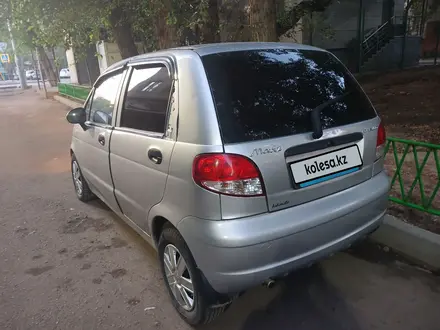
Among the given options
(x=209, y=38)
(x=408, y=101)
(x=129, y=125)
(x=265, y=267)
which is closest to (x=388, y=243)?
(x=265, y=267)

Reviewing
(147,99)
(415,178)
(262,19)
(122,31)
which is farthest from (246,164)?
(122,31)

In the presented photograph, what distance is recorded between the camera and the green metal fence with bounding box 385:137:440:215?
10.4ft

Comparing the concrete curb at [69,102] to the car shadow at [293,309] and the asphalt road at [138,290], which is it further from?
the car shadow at [293,309]

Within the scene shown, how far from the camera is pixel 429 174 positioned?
436cm

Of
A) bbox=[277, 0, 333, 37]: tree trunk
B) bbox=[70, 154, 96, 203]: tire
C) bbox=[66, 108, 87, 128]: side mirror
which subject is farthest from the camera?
bbox=[277, 0, 333, 37]: tree trunk

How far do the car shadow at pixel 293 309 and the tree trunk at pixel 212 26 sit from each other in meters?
5.47

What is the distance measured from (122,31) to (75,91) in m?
7.55

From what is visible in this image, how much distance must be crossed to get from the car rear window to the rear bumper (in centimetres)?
46

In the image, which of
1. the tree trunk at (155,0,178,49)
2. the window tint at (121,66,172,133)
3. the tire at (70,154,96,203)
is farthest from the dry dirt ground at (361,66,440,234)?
the tree trunk at (155,0,178,49)

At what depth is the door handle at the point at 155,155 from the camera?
2301mm

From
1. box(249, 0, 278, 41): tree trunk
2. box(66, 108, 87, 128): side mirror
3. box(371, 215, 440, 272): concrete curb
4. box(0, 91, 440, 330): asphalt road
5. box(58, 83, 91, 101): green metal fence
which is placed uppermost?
box(249, 0, 278, 41): tree trunk

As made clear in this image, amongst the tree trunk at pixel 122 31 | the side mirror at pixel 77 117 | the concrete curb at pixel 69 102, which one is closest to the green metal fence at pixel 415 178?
the side mirror at pixel 77 117

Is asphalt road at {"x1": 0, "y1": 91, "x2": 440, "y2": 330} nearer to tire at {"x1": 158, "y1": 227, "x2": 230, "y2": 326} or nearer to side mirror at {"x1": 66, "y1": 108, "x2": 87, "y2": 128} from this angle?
tire at {"x1": 158, "y1": 227, "x2": 230, "y2": 326}

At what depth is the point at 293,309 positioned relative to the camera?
8.13 feet
